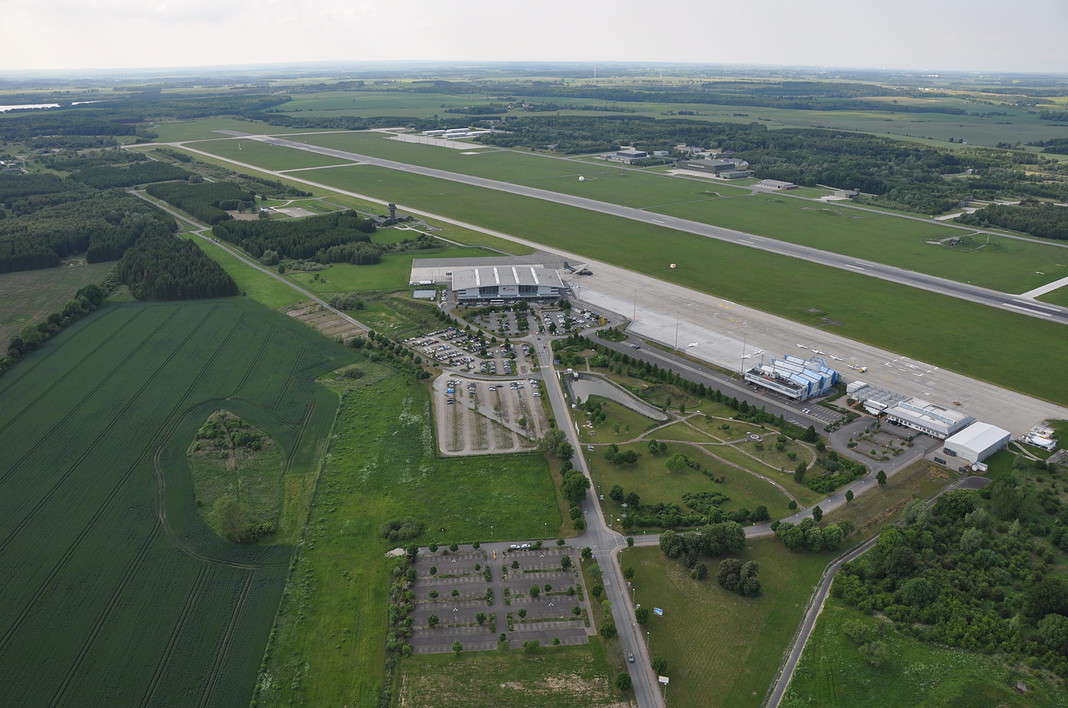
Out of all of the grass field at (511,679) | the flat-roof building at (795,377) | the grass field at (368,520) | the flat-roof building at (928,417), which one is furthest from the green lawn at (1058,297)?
the grass field at (511,679)

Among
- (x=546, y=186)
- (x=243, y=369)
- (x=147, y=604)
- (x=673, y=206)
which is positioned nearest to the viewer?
(x=147, y=604)

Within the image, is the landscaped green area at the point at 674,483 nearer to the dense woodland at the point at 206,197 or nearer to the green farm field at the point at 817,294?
the green farm field at the point at 817,294

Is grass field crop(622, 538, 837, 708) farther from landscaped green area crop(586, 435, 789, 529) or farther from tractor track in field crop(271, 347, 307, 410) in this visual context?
tractor track in field crop(271, 347, 307, 410)

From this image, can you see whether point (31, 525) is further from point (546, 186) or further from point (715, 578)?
point (546, 186)

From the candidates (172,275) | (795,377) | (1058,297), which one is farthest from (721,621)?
(172,275)

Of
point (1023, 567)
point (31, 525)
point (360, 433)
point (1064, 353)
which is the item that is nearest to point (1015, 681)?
point (1023, 567)

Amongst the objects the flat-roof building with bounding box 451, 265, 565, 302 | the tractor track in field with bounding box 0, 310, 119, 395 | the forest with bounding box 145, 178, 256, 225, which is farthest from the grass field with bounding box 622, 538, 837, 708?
the forest with bounding box 145, 178, 256, 225
